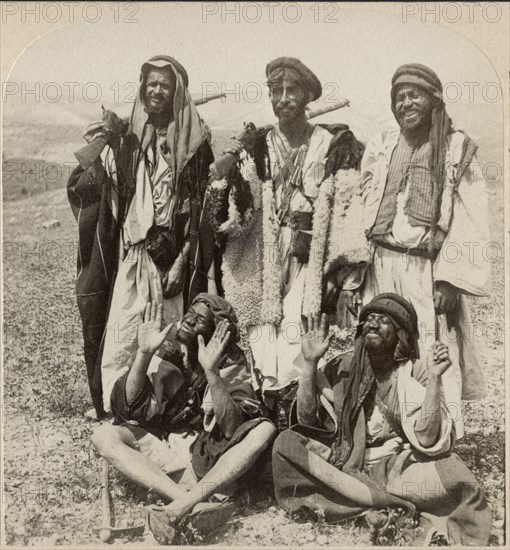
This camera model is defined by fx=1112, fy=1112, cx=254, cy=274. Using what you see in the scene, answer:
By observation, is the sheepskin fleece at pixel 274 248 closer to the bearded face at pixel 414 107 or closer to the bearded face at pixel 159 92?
the bearded face at pixel 414 107

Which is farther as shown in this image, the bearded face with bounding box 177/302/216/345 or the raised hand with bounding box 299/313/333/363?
the bearded face with bounding box 177/302/216/345

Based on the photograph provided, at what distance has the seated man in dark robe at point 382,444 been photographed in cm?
720

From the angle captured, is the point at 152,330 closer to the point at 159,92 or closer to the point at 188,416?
the point at 188,416

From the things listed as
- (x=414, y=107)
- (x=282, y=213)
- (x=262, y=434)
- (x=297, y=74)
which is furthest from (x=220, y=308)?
(x=414, y=107)

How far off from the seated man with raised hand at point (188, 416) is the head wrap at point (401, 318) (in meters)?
0.94

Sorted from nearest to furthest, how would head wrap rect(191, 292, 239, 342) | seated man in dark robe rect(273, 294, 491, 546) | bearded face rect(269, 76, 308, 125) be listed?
seated man in dark robe rect(273, 294, 491, 546) → head wrap rect(191, 292, 239, 342) → bearded face rect(269, 76, 308, 125)

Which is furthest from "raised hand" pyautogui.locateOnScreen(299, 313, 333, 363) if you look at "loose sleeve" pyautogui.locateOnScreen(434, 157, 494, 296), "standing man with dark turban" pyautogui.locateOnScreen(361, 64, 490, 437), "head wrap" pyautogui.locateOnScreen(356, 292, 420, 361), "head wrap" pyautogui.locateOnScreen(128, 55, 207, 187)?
"head wrap" pyautogui.locateOnScreen(128, 55, 207, 187)

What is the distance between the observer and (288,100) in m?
7.55

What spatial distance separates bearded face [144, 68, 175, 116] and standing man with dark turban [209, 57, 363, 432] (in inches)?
21.4

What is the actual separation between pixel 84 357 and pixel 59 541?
4.06 feet

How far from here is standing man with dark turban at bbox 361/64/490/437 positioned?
7465mm

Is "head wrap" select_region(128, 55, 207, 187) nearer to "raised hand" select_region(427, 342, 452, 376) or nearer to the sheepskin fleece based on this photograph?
the sheepskin fleece

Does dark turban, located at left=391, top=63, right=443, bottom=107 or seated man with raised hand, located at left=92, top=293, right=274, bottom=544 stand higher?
dark turban, located at left=391, top=63, right=443, bottom=107

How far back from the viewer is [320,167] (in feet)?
24.8
